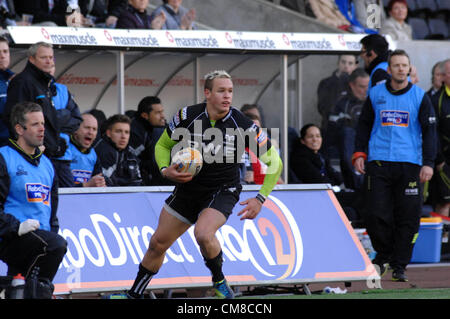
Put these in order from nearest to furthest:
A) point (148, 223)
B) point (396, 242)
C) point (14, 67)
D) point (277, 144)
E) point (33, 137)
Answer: point (33, 137), point (148, 223), point (396, 242), point (14, 67), point (277, 144)

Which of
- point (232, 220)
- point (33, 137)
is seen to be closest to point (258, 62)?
point (232, 220)

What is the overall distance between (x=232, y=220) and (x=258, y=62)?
16.1 feet

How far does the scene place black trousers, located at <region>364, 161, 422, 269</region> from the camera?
34.8 ft

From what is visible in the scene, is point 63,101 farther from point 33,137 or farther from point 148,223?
point 33,137

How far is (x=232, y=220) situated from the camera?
965 centimetres

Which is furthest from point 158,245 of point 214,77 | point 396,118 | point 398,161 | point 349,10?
point 349,10

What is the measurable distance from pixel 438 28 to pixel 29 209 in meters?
14.4

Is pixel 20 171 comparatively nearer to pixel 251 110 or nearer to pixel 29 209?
pixel 29 209

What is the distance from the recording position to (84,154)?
10727 millimetres

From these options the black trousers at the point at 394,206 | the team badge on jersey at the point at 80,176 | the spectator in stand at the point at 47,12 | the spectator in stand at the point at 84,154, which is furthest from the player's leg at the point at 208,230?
the spectator in stand at the point at 47,12

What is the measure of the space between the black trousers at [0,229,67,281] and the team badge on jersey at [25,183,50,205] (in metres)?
0.27

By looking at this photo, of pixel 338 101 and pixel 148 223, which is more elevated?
pixel 338 101

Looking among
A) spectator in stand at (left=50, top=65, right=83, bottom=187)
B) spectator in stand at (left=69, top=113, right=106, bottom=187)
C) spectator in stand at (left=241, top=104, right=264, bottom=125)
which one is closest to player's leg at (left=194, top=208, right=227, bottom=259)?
spectator in stand at (left=50, top=65, right=83, bottom=187)

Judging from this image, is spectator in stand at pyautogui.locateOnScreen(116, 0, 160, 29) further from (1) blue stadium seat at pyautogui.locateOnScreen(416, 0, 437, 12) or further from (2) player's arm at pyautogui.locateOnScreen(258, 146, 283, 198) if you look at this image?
(1) blue stadium seat at pyautogui.locateOnScreen(416, 0, 437, 12)
